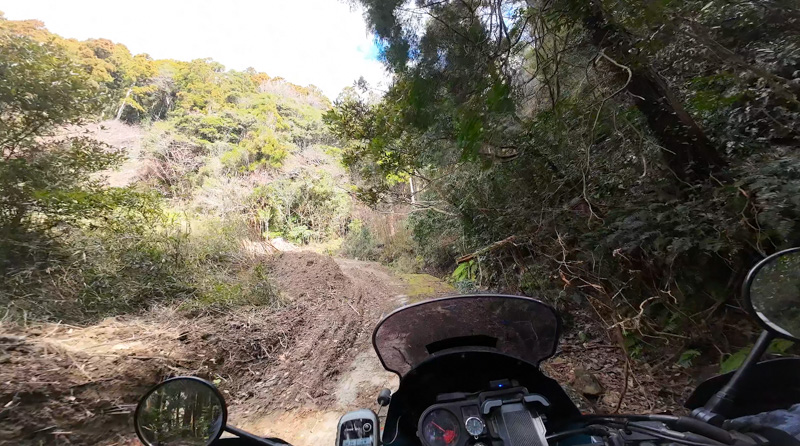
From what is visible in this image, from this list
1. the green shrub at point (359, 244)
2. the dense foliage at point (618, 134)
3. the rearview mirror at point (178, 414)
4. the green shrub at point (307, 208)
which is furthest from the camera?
the green shrub at point (307, 208)

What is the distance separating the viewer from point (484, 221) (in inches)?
225

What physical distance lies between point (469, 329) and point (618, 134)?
3429 millimetres

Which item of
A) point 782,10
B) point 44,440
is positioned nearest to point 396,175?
point 782,10

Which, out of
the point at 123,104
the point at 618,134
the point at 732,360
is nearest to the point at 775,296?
the point at 732,360

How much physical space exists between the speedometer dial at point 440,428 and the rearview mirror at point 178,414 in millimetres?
814

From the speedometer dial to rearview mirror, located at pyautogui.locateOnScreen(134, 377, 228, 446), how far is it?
0.81m

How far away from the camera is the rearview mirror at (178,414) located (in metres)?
1.34

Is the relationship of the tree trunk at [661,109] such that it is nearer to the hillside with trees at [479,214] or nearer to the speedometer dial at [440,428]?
the hillside with trees at [479,214]

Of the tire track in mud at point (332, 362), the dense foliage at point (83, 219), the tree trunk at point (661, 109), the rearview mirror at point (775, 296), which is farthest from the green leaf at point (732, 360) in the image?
the dense foliage at point (83, 219)

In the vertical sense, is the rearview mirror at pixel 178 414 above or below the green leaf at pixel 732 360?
above

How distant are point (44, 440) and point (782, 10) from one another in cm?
676

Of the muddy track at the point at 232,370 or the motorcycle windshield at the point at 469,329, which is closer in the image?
the motorcycle windshield at the point at 469,329

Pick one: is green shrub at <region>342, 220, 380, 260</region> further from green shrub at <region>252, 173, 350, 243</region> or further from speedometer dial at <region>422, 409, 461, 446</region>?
speedometer dial at <region>422, 409, 461, 446</region>

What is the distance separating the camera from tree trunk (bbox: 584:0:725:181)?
3262 mm
